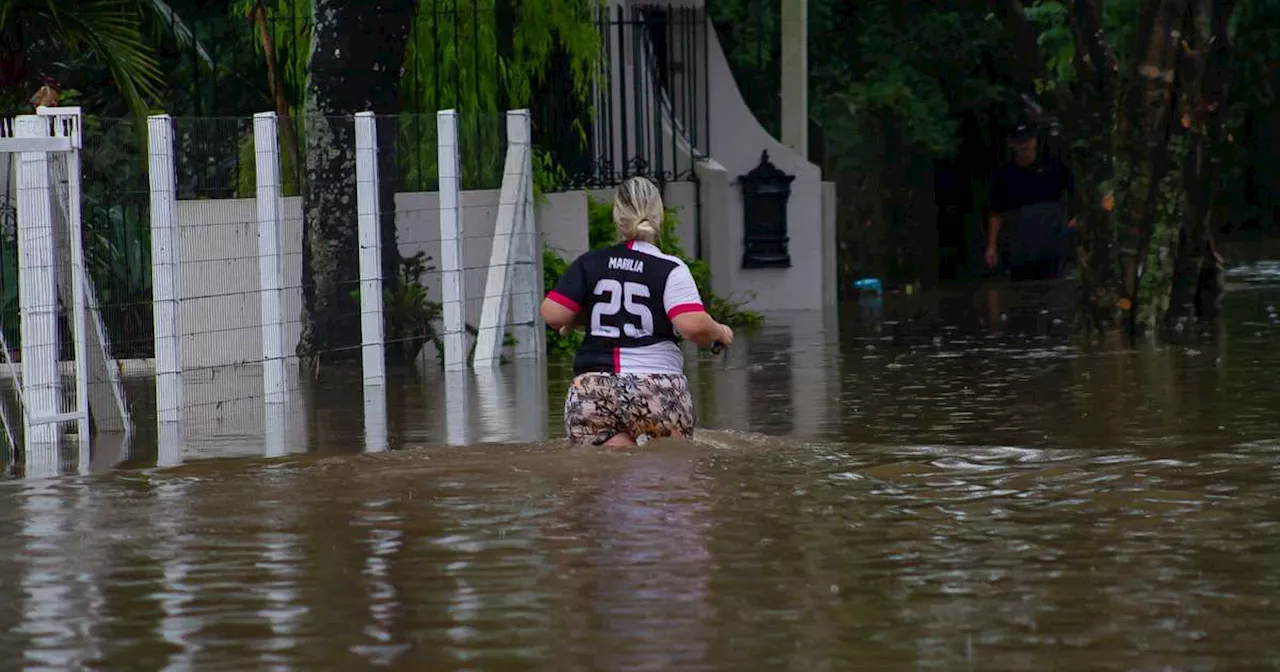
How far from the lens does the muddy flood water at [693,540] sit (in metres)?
7.33

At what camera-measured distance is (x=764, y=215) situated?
83.0 ft

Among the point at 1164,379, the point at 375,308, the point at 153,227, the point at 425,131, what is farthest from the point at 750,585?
the point at 425,131

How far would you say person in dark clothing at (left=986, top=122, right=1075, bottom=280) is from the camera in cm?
2583

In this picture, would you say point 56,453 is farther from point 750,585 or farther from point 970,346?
point 970,346

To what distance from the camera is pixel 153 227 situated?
1449cm

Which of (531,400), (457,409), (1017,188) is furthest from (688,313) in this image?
(1017,188)

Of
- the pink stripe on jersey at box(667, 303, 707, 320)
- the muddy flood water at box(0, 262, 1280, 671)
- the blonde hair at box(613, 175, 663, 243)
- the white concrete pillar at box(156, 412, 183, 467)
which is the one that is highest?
the blonde hair at box(613, 175, 663, 243)

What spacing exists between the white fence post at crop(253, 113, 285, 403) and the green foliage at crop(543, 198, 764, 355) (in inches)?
125

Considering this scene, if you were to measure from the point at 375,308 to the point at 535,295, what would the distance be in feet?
7.61

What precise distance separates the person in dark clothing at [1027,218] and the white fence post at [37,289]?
13675 millimetres

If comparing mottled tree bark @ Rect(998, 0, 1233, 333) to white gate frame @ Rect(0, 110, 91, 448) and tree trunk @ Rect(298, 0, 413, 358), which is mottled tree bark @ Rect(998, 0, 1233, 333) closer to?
tree trunk @ Rect(298, 0, 413, 358)

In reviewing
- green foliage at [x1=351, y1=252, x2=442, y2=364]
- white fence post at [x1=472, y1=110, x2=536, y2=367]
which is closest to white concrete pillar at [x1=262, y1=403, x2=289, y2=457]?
green foliage at [x1=351, y1=252, x2=442, y2=364]

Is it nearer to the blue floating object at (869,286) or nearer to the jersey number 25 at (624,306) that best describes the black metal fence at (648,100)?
the blue floating object at (869,286)

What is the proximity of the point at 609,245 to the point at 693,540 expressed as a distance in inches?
369
